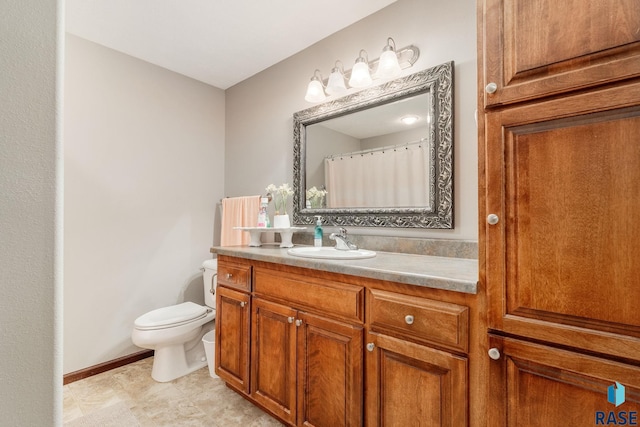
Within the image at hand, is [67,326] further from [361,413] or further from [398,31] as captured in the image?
[398,31]

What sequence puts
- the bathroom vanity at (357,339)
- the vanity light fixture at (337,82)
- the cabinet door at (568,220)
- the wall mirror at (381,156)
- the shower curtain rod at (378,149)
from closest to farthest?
the cabinet door at (568,220) < the bathroom vanity at (357,339) < the wall mirror at (381,156) < the shower curtain rod at (378,149) < the vanity light fixture at (337,82)

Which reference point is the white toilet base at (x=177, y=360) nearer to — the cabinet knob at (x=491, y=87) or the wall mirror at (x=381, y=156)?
the wall mirror at (x=381, y=156)

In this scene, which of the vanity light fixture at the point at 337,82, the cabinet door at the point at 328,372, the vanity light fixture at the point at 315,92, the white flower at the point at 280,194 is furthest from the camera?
the white flower at the point at 280,194

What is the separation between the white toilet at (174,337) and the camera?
81.4 inches

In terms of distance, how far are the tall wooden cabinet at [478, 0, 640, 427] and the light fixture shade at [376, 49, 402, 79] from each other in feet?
2.56

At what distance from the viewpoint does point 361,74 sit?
1.88 m

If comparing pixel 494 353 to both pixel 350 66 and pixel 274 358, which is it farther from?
pixel 350 66

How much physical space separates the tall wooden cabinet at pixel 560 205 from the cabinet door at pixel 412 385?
116 millimetres


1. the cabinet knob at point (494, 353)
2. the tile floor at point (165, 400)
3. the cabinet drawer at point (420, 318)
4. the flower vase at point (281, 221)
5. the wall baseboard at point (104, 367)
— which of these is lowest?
the tile floor at point (165, 400)

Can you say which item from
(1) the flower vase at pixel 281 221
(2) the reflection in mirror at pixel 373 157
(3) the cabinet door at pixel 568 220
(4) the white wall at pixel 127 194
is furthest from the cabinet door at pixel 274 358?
(4) the white wall at pixel 127 194

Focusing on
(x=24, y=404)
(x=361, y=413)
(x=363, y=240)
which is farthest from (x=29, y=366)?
(x=363, y=240)

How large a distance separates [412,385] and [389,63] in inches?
64.1

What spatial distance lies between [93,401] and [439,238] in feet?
7.74

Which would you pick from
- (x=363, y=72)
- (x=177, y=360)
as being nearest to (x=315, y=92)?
(x=363, y=72)
